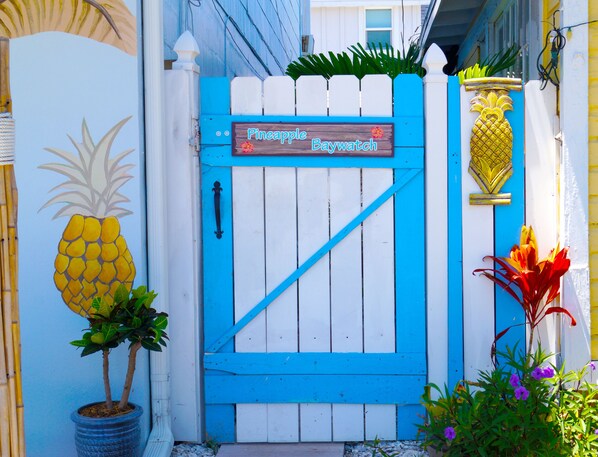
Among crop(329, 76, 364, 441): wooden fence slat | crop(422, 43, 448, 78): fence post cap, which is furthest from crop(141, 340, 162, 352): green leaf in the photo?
crop(422, 43, 448, 78): fence post cap

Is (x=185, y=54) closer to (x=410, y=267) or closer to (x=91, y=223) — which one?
(x=91, y=223)

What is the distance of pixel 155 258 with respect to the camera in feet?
14.3

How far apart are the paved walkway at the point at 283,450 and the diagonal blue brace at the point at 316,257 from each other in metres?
0.57

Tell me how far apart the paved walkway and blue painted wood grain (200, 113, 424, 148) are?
1642mm

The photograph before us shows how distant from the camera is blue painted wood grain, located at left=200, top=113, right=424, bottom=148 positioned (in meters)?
4.47

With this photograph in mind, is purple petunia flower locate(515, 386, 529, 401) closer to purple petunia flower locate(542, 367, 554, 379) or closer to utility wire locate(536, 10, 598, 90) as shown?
purple petunia flower locate(542, 367, 554, 379)

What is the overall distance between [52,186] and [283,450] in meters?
1.82

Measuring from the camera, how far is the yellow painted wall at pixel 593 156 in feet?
14.1

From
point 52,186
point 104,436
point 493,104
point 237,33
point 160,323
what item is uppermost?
point 237,33

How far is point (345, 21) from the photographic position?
18672mm

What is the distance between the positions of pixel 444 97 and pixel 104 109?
5.79 ft

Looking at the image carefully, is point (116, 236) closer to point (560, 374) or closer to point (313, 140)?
point (313, 140)

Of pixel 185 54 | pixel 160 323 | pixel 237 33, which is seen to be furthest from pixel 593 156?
pixel 237 33

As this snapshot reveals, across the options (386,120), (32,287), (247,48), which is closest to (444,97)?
(386,120)
